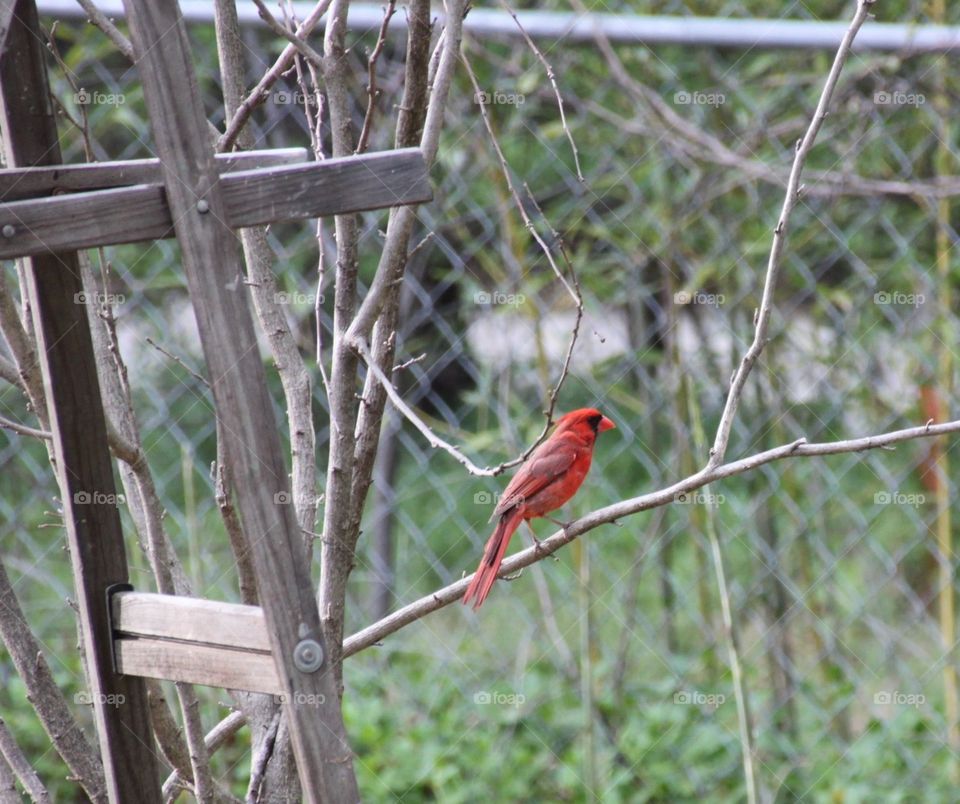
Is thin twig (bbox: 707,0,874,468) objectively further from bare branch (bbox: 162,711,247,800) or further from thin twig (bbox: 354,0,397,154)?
bare branch (bbox: 162,711,247,800)

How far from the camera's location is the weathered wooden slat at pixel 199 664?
143 cm

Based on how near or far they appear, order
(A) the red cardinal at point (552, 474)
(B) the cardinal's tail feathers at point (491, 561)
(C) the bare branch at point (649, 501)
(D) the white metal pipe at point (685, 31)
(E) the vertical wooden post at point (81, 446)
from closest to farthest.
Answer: (E) the vertical wooden post at point (81, 446)
(C) the bare branch at point (649, 501)
(B) the cardinal's tail feathers at point (491, 561)
(A) the red cardinal at point (552, 474)
(D) the white metal pipe at point (685, 31)

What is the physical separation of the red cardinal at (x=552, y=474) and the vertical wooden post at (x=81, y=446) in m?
0.95

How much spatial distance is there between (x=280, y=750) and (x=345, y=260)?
738 mm

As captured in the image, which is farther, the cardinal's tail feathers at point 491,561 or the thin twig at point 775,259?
the cardinal's tail feathers at point 491,561

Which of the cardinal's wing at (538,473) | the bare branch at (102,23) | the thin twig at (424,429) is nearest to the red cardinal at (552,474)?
the cardinal's wing at (538,473)

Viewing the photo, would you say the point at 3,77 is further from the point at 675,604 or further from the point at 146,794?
the point at 675,604

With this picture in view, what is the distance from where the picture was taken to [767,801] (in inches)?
128

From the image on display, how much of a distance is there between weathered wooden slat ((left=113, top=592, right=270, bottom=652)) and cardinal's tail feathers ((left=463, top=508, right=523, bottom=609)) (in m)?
0.52

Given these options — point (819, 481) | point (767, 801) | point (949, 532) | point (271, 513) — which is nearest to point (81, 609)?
point (271, 513)

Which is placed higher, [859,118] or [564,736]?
[859,118]

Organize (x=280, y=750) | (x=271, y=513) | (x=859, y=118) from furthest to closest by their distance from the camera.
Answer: (x=859, y=118) → (x=280, y=750) → (x=271, y=513)

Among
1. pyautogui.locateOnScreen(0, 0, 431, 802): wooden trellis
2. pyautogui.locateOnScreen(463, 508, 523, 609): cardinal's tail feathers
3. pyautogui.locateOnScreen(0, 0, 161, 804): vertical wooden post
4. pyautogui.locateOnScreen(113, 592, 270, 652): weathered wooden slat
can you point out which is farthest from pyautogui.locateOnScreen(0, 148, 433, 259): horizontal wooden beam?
pyautogui.locateOnScreen(463, 508, 523, 609): cardinal's tail feathers

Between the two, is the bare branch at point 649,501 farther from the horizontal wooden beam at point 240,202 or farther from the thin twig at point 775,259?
the horizontal wooden beam at point 240,202
